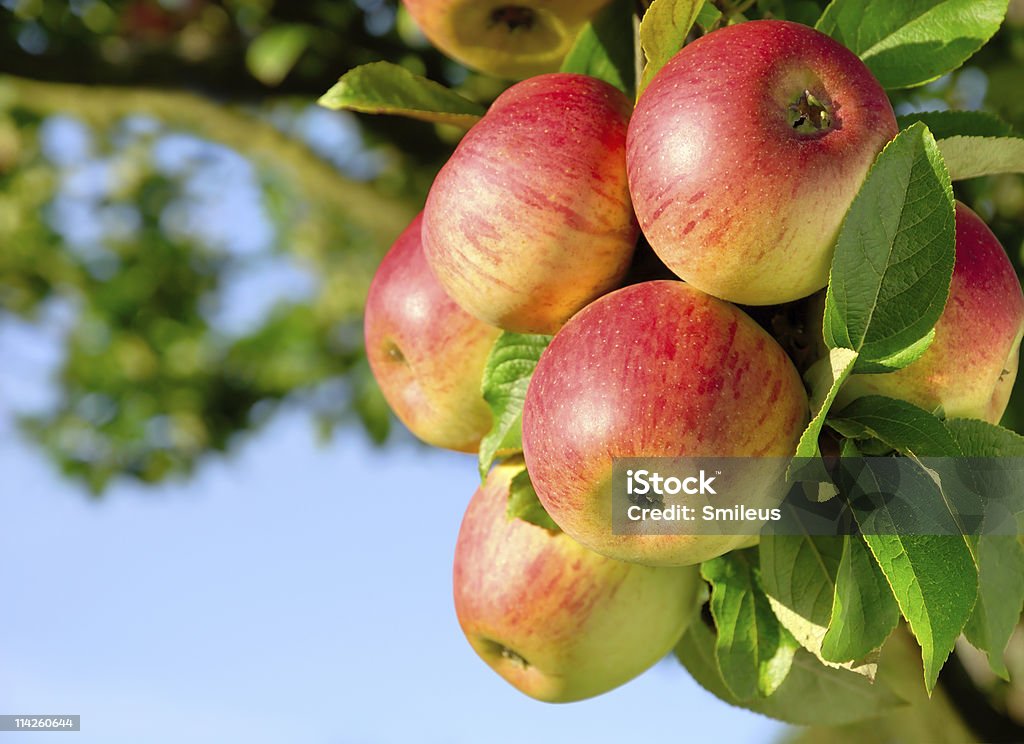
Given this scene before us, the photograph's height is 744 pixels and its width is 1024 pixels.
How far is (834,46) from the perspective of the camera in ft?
2.29

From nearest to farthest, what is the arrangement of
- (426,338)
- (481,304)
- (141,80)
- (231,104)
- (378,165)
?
1. (481,304)
2. (426,338)
3. (141,80)
4. (231,104)
5. (378,165)

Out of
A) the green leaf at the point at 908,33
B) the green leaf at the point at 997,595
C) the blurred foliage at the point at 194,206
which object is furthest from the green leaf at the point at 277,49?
the green leaf at the point at 997,595

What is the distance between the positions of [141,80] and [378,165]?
0.98 metres

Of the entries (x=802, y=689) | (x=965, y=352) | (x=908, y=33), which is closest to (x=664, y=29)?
(x=908, y=33)

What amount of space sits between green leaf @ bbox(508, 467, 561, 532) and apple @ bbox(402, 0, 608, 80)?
423 mm

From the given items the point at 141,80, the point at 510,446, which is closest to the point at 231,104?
the point at 141,80

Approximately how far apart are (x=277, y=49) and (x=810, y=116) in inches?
44.1

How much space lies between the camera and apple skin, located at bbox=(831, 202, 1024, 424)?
0.70 meters

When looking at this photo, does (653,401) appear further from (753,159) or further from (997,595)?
(997,595)

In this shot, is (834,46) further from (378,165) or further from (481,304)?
(378,165)

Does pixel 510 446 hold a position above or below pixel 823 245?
below

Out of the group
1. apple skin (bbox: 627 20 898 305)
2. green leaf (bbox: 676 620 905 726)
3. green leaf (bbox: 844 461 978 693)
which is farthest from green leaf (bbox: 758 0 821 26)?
green leaf (bbox: 676 620 905 726)

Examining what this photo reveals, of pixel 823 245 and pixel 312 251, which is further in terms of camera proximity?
pixel 312 251

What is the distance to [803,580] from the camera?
77 centimetres
